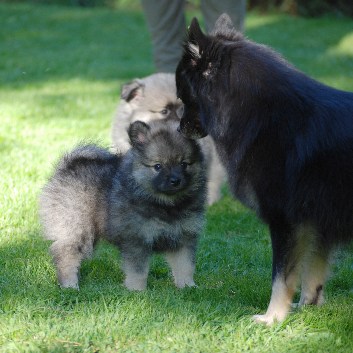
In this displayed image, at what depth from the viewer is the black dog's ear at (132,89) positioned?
6484 millimetres

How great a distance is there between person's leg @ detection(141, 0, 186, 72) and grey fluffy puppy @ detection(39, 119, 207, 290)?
10.1ft

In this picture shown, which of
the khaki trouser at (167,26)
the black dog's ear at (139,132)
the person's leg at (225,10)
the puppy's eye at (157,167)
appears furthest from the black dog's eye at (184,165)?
the khaki trouser at (167,26)

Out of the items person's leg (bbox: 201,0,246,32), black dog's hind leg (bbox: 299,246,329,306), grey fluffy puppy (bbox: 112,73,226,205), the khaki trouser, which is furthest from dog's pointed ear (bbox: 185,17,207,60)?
the khaki trouser

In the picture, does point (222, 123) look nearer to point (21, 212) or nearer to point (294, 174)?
point (294, 174)

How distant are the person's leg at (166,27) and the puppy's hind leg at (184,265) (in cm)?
343

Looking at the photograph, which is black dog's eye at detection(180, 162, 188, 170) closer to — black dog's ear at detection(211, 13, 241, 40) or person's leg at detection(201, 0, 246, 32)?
black dog's ear at detection(211, 13, 241, 40)

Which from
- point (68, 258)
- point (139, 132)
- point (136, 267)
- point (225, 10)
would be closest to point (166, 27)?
point (225, 10)

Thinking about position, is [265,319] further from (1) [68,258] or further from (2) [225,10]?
(2) [225,10]

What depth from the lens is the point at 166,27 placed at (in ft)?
24.4

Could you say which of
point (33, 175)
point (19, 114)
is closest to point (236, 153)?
point (33, 175)

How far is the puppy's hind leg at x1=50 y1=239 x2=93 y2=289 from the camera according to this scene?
434 centimetres

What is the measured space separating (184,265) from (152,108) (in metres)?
2.37

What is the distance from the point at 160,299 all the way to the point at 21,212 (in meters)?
2.10

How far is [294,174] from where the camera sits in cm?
353
